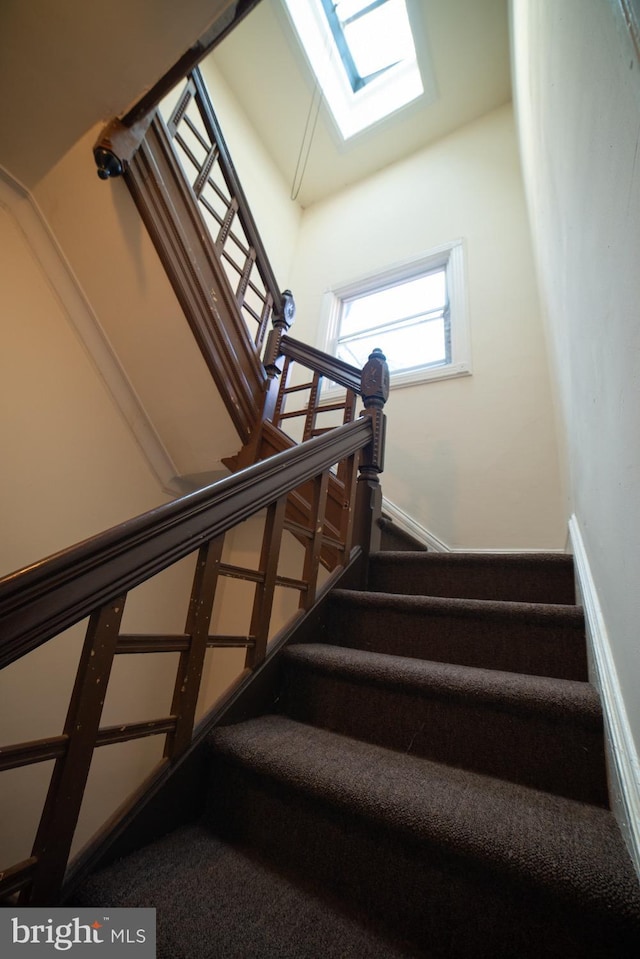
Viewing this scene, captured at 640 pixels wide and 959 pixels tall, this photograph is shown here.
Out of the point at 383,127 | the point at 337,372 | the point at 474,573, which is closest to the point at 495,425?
the point at 337,372

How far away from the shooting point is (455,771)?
0.85 metres

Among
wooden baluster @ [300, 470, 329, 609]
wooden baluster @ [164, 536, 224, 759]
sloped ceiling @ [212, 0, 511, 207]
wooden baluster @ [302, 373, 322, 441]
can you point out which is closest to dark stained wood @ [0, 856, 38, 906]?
wooden baluster @ [164, 536, 224, 759]

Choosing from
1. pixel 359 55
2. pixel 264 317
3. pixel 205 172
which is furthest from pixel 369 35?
pixel 264 317

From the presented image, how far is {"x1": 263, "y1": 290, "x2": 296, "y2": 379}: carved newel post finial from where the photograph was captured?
2080 millimetres

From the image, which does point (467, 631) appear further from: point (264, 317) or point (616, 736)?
point (264, 317)

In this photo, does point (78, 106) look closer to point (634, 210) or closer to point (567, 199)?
point (567, 199)

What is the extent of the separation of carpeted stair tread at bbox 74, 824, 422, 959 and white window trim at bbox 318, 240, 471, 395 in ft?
9.05

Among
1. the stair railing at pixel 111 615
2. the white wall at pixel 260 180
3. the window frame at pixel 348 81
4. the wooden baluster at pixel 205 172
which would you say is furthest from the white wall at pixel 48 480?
the window frame at pixel 348 81

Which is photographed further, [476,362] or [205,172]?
[476,362]

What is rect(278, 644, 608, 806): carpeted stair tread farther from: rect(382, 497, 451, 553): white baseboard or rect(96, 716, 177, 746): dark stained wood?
rect(382, 497, 451, 553): white baseboard

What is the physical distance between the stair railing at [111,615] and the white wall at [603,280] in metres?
0.79

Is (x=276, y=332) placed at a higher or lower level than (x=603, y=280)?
higher

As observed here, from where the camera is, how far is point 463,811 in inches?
27.0

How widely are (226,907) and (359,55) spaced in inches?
229
